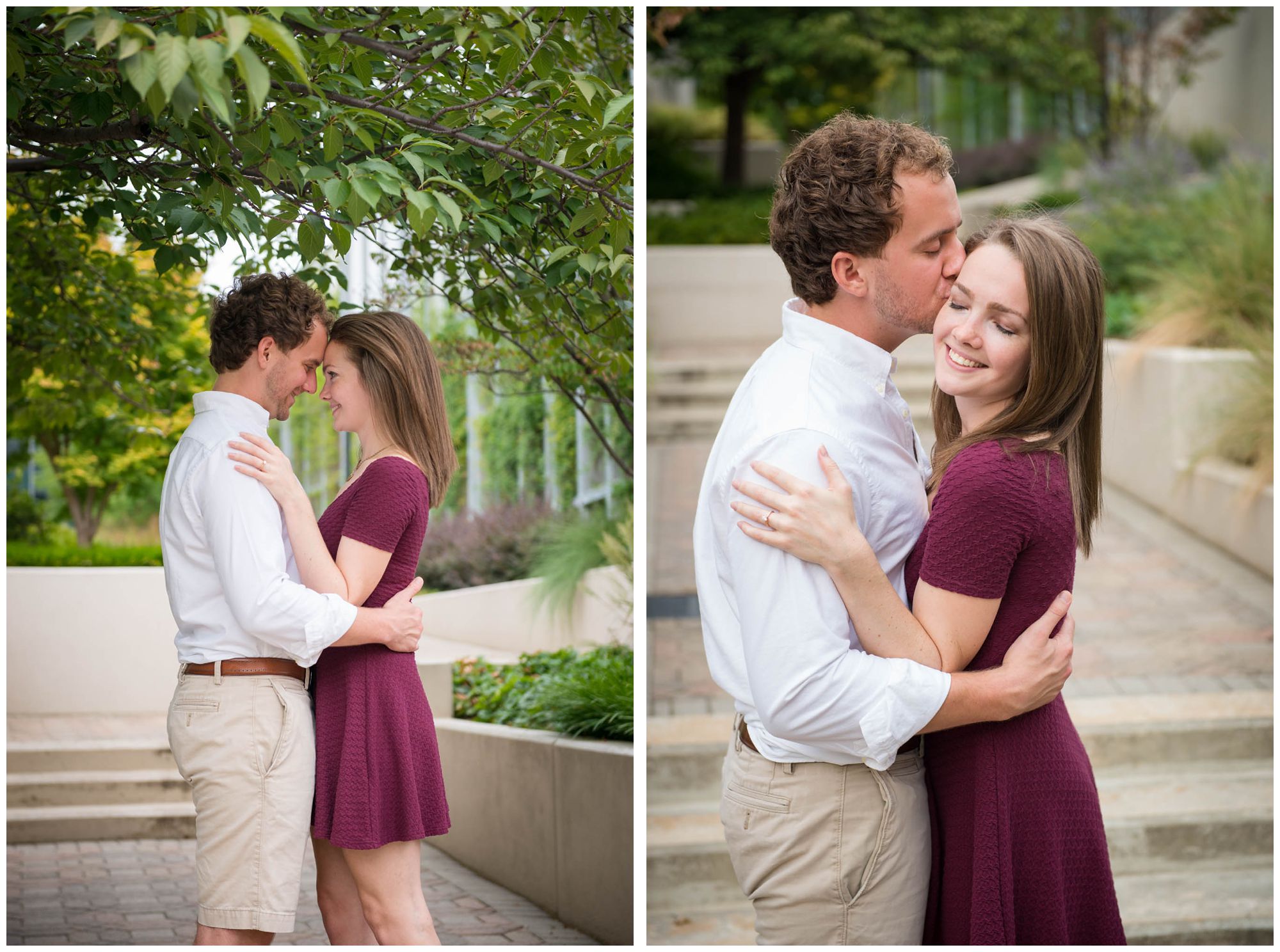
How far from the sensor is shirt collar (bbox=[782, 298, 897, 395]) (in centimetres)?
200

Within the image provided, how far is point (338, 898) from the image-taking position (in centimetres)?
279

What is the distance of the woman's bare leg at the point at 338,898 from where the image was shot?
277cm

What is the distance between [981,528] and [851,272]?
50 cm

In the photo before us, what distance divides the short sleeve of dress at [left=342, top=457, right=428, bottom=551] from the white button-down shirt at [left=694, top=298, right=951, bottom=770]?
81 cm

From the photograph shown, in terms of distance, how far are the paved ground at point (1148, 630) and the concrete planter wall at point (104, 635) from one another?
2.37 meters

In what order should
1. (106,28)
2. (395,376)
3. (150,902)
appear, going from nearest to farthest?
(106,28) → (395,376) → (150,902)

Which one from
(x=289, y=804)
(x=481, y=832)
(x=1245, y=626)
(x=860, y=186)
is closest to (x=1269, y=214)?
(x=1245, y=626)

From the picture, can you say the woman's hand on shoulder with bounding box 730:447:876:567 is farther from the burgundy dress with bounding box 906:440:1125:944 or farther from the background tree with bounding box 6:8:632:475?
the background tree with bounding box 6:8:632:475

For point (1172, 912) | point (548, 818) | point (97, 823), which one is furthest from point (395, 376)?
point (97, 823)

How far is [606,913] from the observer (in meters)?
3.97

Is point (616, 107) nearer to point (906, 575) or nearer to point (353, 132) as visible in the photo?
point (353, 132)

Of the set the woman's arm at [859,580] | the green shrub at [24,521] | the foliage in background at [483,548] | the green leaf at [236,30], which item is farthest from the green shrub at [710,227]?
the green leaf at [236,30]

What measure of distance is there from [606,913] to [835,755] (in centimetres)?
233

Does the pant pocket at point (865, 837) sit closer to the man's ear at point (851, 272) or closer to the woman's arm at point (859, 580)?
the woman's arm at point (859, 580)
